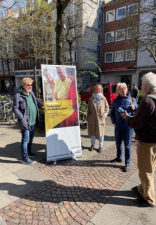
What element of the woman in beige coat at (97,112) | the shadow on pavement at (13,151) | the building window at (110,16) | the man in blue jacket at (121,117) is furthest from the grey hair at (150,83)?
the building window at (110,16)

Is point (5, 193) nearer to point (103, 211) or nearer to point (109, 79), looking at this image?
point (103, 211)

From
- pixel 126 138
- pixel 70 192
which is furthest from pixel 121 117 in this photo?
pixel 70 192

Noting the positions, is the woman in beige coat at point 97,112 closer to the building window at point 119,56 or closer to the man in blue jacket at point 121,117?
the man in blue jacket at point 121,117

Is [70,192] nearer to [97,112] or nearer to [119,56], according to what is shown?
[97,112]

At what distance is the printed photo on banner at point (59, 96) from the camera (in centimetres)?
364

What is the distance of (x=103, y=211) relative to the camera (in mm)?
2369

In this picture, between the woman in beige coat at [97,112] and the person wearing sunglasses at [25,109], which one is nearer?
the person wearing sunglasses at [25,109]

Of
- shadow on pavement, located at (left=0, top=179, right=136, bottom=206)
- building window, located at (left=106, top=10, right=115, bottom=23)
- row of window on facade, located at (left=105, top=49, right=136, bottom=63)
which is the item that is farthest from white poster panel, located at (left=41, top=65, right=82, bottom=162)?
building window, located at (left=106, top=10, right=115, bottom=23)

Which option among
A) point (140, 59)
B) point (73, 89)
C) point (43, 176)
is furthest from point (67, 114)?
point (140, 59)

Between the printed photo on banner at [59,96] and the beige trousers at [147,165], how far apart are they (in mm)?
1976

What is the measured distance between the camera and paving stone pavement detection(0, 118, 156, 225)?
2252 mm

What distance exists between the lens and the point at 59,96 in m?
3.79

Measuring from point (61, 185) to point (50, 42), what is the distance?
58.2 ft

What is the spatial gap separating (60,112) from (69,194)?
5.83 feet
